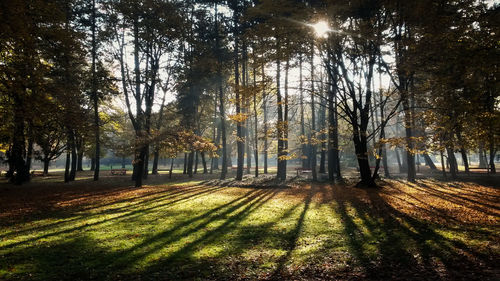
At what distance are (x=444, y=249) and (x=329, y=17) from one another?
11.5 metres

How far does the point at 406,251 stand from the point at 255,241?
12.0ft

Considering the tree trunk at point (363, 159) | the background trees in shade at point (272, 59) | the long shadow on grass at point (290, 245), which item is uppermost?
the background trees in shade at point (272, 59)

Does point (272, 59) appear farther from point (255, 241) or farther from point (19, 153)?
point (19, 153)

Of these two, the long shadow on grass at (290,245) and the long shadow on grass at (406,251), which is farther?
the long shadow on grass at (290,245)

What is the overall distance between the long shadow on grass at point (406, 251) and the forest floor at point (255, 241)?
0.07 feet

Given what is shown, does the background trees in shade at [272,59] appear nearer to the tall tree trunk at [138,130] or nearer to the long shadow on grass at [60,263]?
the tall tree trunk at [138,130]

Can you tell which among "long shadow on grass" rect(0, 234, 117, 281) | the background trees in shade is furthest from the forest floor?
the background trees in shade

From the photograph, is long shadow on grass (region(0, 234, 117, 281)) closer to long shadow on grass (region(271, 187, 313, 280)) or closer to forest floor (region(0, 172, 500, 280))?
forest floor (region(0, 172, 500, 280))

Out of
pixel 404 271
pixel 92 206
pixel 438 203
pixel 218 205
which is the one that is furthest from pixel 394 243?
pixel 92 206

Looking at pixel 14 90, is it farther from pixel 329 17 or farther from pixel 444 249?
pixel 444 249

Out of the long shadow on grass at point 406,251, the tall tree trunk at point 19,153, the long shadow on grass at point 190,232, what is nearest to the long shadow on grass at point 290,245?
the long shadow on grass at point 406,251

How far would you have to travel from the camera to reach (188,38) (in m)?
23.4

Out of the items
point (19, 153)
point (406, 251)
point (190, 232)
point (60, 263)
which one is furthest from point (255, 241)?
point (19, 153)

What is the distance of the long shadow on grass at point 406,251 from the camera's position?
17.6ft
